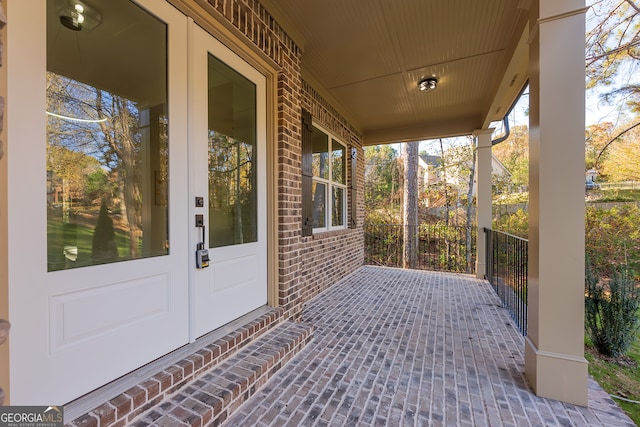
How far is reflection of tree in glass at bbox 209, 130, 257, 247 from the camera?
192 centimetres

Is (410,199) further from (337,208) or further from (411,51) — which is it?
(411,51)

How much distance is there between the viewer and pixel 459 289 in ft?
13.2

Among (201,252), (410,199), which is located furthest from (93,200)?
(410,199)

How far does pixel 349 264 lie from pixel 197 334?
11.3 feet

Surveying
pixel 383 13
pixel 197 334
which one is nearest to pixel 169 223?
pixel 197 334

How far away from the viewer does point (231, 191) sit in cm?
206

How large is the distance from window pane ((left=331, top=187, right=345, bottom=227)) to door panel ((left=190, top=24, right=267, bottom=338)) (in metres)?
2.24

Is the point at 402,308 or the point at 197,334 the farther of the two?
the point at 402,308

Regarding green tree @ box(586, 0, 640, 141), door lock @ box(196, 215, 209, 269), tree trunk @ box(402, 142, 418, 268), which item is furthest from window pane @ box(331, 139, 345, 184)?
green tree @ box(586, 0, 640, 141)

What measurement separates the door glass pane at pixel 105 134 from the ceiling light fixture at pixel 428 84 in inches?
118

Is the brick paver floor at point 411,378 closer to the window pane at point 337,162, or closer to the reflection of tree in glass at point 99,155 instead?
the reflection of tree in glass at point 99,155

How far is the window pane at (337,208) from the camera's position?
14.8 feet

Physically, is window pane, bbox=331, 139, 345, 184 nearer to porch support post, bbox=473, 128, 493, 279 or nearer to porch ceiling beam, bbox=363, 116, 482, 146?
porch ceiling beam, bbox=363, 116, 482, 146

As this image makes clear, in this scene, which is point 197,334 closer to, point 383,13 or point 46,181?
point 46,181
